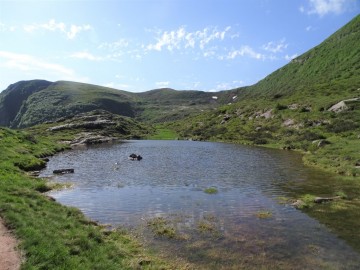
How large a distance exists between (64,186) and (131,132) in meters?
134

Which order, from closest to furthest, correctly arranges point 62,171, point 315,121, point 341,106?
1. point 62,171
2. point 315,121
3. point 341,106

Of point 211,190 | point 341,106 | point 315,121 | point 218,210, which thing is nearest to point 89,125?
point 315,121

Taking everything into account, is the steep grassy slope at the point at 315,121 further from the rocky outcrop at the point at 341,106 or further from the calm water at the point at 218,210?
the calm water at the point at 218,210

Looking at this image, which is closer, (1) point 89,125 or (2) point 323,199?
(2) point 323,199

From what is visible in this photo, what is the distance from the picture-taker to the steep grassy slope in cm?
6838

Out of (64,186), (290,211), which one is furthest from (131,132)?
(290,211)

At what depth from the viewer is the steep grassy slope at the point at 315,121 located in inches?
2692

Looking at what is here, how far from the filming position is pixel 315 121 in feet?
349

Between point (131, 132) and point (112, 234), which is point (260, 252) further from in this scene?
point (131, 132)

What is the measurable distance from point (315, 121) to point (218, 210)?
82.8 metres

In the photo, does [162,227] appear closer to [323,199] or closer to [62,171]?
[323,199]

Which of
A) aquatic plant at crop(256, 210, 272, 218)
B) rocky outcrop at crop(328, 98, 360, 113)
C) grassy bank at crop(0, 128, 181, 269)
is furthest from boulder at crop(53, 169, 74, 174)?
rocky outcrop at crop(328, 98, 360, 113)

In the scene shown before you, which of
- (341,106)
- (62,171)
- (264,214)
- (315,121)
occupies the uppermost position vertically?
(341,106)

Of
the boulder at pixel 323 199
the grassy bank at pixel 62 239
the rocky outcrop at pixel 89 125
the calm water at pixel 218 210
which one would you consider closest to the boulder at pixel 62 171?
the calm water at pixel 218 210
